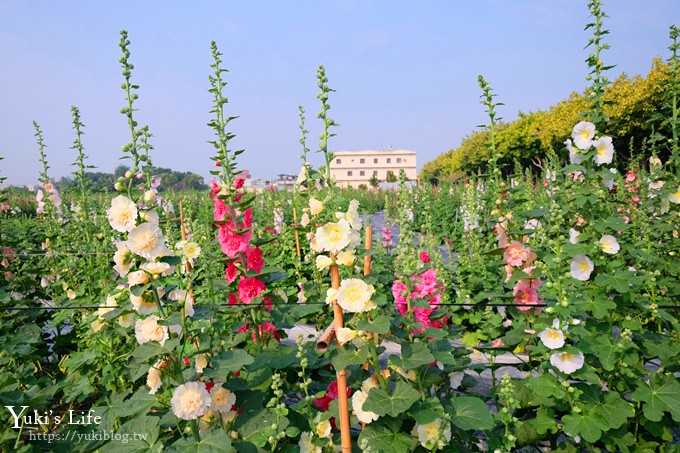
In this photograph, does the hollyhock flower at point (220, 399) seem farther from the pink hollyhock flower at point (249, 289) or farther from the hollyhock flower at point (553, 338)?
the hollyhock flower at point (553, 338)

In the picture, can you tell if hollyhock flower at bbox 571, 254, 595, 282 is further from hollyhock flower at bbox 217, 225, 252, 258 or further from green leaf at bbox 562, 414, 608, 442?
hollyhock flower at bbox 217, 225, 252, 258

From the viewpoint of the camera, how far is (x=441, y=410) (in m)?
1.64

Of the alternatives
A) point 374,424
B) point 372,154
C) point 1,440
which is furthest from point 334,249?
point 372,154

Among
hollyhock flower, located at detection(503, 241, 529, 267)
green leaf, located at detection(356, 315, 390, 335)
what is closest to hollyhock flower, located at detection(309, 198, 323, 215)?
green leaf, located at detection(356, 315, 390, 335)

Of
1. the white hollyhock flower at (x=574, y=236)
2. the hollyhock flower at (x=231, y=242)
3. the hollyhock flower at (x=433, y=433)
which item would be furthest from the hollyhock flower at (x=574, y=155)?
the hollyhock flower at (x=231, y=242)

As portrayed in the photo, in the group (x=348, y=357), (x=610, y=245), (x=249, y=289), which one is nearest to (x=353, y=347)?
(x=348, y=357)

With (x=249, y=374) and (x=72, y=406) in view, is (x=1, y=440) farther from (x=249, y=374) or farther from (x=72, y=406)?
(x=72, y=406)

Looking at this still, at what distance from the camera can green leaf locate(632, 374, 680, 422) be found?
1988 mm

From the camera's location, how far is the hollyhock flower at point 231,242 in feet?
7.23

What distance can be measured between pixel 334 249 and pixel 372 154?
8803 cm

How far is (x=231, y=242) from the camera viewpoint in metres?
2.21

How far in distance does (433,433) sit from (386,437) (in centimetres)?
17

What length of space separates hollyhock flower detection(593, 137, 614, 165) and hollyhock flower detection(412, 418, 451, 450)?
58.0 inches

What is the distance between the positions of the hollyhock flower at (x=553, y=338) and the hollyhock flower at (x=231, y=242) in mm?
1373
